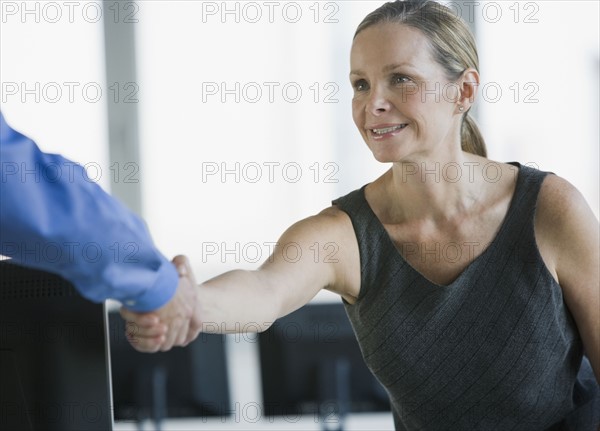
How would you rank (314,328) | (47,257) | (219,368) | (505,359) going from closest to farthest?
(47,257) < (505,359) < (314,328) < (219,368)

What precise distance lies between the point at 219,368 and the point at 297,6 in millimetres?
2528

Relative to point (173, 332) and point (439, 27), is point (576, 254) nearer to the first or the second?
point (439, 27)

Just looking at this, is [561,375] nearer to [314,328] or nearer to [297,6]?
[314,328]

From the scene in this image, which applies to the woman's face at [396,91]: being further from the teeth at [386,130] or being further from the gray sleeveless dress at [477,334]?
the gray sleeveless dress at [477,334]

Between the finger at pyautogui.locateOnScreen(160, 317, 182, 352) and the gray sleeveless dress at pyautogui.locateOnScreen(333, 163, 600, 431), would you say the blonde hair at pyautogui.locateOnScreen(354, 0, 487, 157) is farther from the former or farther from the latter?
the finger at pyautogui.locateOnScreen(160, 317, 182, 352)

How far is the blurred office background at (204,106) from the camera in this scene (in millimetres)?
4969

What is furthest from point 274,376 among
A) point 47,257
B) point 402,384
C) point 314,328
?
point 47,257

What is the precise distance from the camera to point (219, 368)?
3.61m

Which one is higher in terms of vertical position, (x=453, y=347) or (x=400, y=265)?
(x=400, y=265)

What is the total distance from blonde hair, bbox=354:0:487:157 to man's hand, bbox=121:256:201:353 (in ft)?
2.49

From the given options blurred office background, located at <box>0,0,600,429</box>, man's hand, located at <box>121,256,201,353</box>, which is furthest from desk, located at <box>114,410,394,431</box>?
man's hand, located at <box>121,256,201,353</box>

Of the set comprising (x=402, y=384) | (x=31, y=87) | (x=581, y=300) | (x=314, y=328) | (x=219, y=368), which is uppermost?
(x=31, y=87)

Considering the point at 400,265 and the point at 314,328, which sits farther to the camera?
the point at 314,328

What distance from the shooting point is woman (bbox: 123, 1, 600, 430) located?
1739mm
